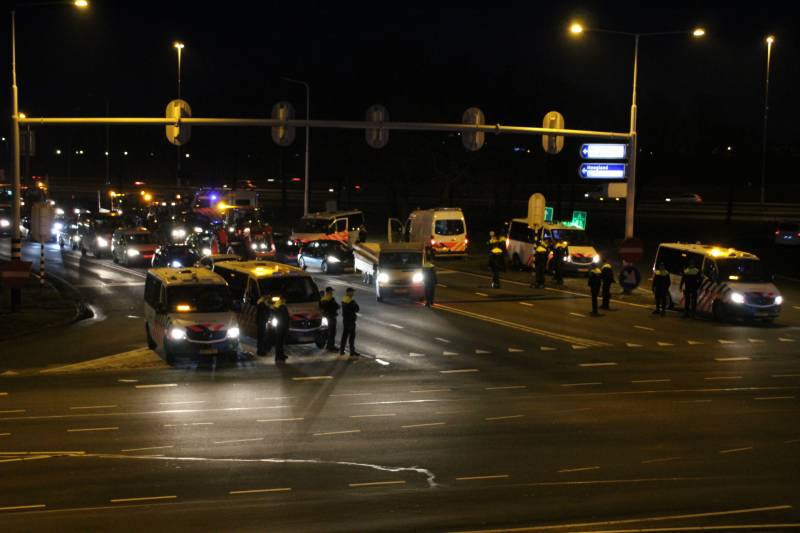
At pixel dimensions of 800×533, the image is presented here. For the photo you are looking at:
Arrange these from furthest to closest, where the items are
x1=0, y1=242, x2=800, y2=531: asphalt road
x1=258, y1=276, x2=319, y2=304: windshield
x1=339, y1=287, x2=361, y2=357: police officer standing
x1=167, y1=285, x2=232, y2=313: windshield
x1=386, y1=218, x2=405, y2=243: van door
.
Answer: x1=386, y1=218, x2=405, y2=243: van door, x1=258, y1=276, x2=319, y2=304: windshield, x1=339, y1=287, x2=361, y2=357: police officer standing, x1=167, y1=285, x2=232, y2=313: windshield, x1=0, y1=242, x2=800, y2=531: asphalt road

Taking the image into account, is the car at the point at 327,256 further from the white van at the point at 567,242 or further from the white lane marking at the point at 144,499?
the white lane marking at the point at 144,499

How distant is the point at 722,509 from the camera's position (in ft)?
37.3

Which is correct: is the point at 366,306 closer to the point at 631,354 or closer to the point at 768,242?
the point at 631,354

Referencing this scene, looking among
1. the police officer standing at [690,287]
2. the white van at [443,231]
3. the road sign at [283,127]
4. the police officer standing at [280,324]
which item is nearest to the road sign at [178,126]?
the road sign at [283,127]

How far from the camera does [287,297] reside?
78.5 ft

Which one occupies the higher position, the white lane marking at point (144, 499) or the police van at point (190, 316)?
the police van at point (190, 316)

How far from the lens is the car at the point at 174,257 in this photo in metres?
40.6

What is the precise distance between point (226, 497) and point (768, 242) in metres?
48.1

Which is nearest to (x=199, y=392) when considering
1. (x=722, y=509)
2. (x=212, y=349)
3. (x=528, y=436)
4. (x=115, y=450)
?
(x=212, y=349)

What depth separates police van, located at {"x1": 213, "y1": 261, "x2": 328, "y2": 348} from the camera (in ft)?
77.0

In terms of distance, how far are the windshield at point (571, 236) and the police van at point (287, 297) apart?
18893mm

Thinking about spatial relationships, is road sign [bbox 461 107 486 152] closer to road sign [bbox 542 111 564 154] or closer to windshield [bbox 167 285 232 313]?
road sign [bbox 542 111 564 154]

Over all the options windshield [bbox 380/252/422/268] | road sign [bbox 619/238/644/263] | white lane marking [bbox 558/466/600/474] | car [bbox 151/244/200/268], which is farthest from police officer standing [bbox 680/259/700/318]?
car [bbox 151/244/200/268]

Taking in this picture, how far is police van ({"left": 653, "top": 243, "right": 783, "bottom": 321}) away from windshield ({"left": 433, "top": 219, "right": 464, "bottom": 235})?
58.6 feet
